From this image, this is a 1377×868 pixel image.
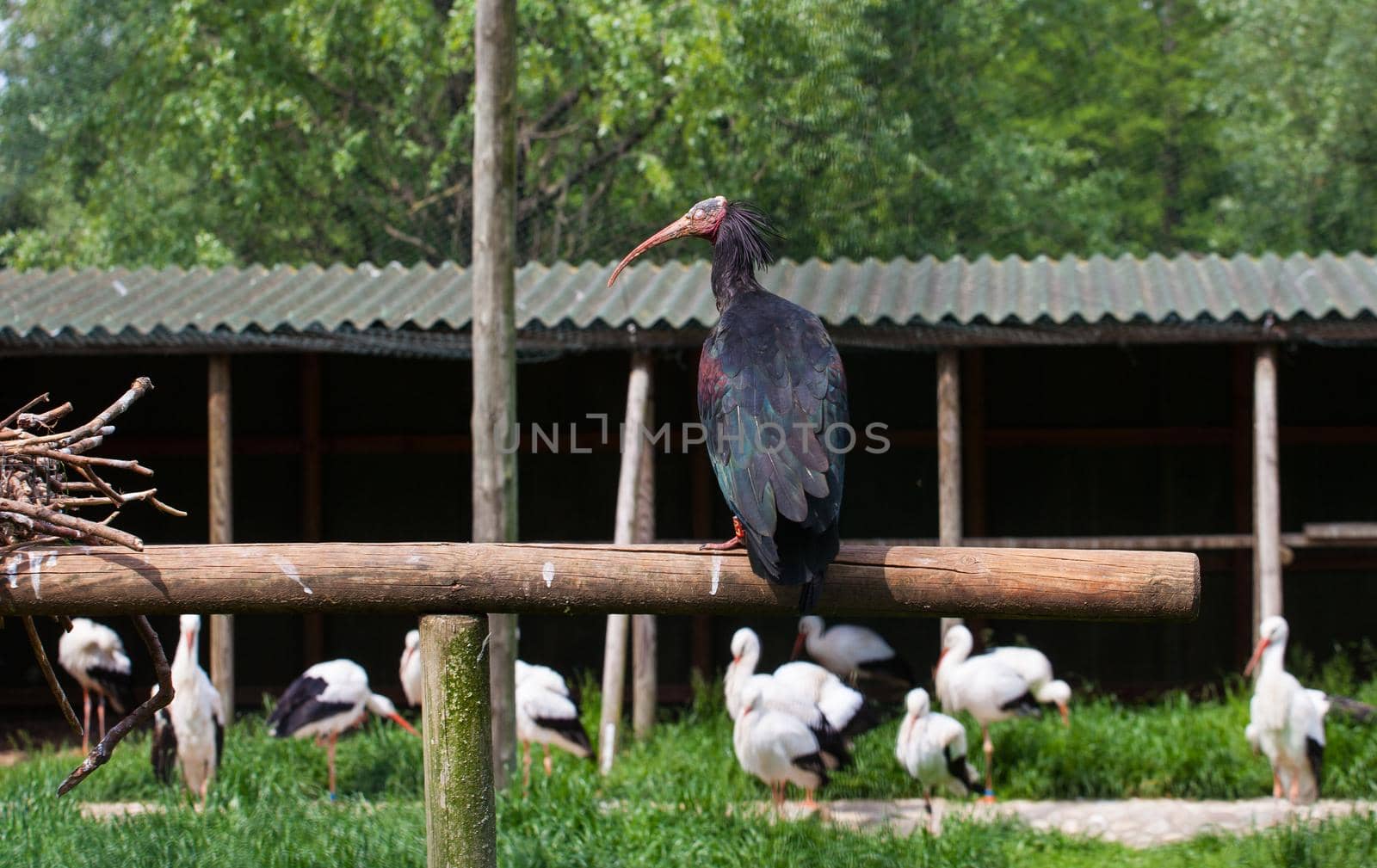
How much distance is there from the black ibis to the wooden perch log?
122 mm

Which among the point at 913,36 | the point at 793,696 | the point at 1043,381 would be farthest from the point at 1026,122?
the point at 793,696

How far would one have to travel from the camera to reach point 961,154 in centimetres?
1453

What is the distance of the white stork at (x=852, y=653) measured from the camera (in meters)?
7.68

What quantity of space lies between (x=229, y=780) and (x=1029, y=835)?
11.0ft

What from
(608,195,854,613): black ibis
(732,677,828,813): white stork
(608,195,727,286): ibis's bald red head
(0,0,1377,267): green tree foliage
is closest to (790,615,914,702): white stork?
(732,677,828,813): white stork

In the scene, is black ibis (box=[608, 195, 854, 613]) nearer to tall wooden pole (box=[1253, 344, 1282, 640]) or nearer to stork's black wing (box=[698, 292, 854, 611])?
stork's black wing (box=[698, 292, 854, 611])

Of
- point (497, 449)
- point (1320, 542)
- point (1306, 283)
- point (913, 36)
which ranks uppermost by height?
point (913, 36)

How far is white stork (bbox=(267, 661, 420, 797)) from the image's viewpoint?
6465 mm

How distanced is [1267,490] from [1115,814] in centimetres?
186

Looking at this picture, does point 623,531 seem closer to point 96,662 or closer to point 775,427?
point 96,662

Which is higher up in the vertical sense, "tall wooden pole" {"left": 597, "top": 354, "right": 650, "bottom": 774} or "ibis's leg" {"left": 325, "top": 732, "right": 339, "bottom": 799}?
"tall wooden pole" {"left": 597, "top": 354, "right": 650, "bottom": 774}

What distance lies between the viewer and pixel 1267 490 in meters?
7.04

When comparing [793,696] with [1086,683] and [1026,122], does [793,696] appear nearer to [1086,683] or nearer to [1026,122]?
[1086,683]

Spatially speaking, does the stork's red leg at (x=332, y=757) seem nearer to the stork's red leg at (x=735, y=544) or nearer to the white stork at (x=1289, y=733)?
the stork's red leg at (x=735, y=544)
